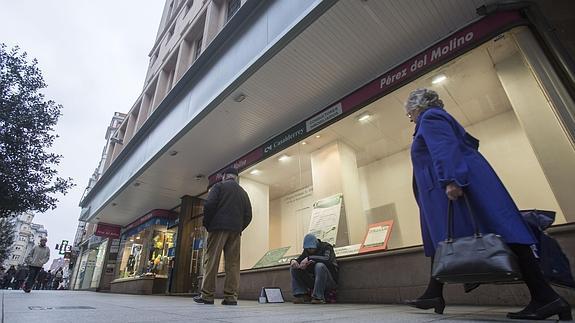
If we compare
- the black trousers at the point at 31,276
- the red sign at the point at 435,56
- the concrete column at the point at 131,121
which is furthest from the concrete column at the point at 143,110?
the red sign at the point at 435,56

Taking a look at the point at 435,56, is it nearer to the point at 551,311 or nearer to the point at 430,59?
the point at 430,59

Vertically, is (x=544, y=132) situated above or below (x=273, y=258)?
above

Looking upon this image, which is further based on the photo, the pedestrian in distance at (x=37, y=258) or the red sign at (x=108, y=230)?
the red sign at (x=108, y=230)

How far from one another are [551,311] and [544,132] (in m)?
2.99

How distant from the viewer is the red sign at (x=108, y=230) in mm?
16375

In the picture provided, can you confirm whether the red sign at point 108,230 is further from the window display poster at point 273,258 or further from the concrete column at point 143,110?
the window display poster at point 273,258

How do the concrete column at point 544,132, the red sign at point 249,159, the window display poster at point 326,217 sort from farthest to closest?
the red sign at point 249,159, the window display poster at point 326,217, the concrete column at point 544,132

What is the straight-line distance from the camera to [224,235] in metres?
4.41

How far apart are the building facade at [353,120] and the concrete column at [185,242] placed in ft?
0.22

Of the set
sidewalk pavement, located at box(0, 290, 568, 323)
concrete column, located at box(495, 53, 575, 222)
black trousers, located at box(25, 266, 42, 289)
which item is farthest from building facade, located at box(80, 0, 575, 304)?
black trousers, located at box(25, 266, 42, 289)

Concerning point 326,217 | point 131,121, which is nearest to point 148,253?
point 131,121

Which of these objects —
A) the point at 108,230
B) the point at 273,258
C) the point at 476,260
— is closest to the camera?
the point at 476,260

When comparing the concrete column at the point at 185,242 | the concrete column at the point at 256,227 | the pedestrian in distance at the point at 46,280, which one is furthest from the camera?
the pedestrian in distance at the point at 46,280

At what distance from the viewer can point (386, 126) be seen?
684 cm
